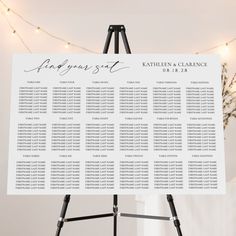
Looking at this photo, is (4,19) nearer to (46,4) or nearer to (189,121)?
(46,4)

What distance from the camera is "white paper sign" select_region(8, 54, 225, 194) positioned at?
4.41 ft

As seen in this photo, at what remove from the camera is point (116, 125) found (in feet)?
4.52

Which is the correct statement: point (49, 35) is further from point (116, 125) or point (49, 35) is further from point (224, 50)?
point (116, 125)

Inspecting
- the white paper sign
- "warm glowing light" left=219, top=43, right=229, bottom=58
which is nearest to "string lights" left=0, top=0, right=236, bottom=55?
"warm glowing light" left=219, top=43, right=229, bottom=58

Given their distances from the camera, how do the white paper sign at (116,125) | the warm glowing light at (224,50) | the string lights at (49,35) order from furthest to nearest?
1. the warm glowing light at (224,50)
2. the string lights at (49,35)
3. the white paper sign at (116,125)

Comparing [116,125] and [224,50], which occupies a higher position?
[224,50]

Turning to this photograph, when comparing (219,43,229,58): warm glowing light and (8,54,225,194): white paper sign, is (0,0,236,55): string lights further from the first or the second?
(8,54,225,194): white paper sign

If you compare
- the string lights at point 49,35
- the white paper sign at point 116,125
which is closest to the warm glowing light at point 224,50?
the string lights at point 49,35

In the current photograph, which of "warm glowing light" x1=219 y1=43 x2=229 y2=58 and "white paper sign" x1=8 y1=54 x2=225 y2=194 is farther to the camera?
"warm glowing light" x1=219 y1=43 x2=229 y2=58

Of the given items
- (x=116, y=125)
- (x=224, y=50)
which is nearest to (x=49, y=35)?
(x=224, y=50)

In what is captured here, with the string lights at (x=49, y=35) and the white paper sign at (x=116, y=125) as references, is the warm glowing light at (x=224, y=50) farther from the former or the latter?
the white paper sign at (x=116, y=125)

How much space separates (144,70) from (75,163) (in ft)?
1.40

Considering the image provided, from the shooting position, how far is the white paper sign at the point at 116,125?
1.34 meters

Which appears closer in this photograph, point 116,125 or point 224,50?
point 116,125
